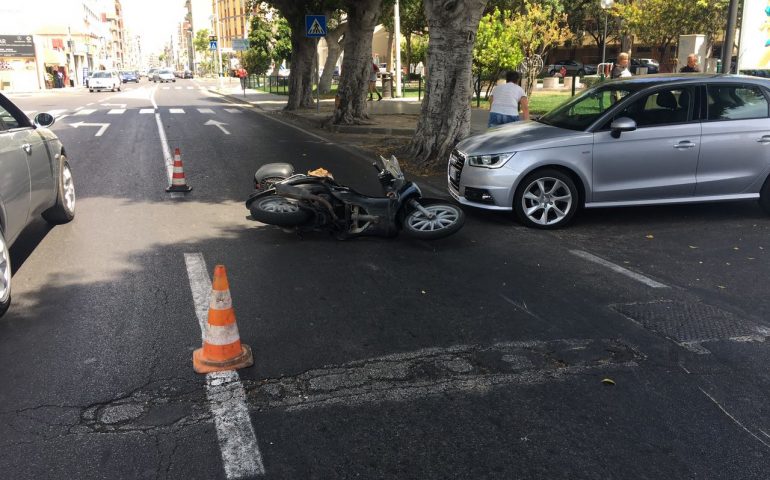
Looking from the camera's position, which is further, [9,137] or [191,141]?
[191,141]

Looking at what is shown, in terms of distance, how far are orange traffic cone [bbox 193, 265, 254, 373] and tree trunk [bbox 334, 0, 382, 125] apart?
15.3 metres

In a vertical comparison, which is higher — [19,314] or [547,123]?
[547,123]

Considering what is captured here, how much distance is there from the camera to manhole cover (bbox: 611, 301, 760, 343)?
14.8 feet

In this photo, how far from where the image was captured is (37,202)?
20.0 ft

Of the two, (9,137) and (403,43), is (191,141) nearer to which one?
(9,137)

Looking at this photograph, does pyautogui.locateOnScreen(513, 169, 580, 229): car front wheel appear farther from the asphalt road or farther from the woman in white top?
the woman in white top

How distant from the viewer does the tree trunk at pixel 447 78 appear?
1127 centimetres

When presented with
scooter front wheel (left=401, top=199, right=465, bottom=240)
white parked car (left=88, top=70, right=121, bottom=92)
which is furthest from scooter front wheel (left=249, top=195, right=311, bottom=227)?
white parked car (left=88, top=70, right=121, bottom=92)

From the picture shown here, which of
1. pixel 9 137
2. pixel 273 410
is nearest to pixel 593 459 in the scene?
pixel 273 410

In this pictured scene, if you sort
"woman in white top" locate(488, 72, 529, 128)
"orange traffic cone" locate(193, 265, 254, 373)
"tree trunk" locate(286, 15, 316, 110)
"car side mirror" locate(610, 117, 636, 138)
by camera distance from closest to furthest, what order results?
"orange traffic cone" locate(193, 265, 254, 373) < "car side mirror" locate(610, 117, 636, 138) < "woman in white top" locate(488, 72, 529, 128) < "tree trunk" locate(286, 15, 316, 110)

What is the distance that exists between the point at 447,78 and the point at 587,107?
4067mm

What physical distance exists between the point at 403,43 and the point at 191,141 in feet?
131

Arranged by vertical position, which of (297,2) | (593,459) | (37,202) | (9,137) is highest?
(297,2)

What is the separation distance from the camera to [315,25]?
2097 cm
